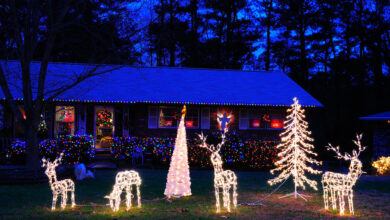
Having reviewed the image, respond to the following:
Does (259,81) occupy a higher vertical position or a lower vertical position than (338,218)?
higher

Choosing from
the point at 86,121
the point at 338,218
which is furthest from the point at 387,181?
the point at 86,121

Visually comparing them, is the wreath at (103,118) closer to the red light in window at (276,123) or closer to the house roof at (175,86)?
the house roof at (175,86)

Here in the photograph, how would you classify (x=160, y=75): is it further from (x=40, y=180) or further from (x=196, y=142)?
(x=40, y=180)

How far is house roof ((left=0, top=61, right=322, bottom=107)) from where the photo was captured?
19.7m

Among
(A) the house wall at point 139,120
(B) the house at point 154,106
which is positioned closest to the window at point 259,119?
(B) the house at point 154,106

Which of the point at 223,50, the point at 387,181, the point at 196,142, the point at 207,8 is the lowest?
the point at 387,181

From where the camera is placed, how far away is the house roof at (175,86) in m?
19.7

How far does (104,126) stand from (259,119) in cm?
822

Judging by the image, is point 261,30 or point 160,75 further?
point 261,30

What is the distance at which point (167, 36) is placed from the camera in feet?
46.9

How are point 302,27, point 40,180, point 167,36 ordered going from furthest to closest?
point 302,27 → point 167,36 → point 40,180

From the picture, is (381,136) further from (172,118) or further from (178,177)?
(178,177)

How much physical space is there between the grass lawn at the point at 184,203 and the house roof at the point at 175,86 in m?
6.32

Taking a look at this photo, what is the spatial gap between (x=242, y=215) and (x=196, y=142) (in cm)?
984
